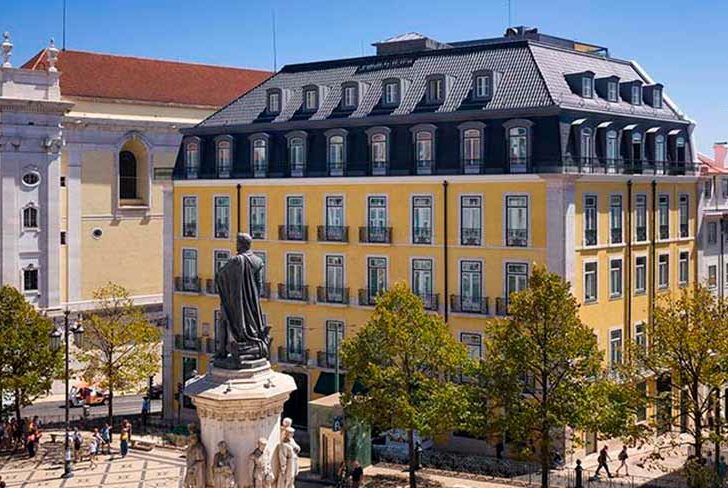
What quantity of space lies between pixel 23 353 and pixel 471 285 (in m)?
18.2

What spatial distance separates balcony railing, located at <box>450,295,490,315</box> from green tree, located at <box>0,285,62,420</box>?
54.6ft

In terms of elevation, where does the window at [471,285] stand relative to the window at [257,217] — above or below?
below

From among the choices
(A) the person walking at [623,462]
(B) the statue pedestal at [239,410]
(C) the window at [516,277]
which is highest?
(C) the window at [516,277]

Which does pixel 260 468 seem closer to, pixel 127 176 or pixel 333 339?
pixel 333 339

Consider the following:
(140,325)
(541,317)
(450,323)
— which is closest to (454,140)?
(450,323)

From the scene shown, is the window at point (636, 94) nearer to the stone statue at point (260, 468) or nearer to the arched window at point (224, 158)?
the arched window at point (224, 158)

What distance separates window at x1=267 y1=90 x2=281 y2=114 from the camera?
165 feet

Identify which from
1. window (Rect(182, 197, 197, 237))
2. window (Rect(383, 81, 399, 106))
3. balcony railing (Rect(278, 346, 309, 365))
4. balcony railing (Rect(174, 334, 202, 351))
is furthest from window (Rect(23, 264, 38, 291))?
window (Rect(383, 81, 399, 106))

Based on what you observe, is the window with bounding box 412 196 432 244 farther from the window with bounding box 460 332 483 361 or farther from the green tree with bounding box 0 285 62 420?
the green tree with bounding box 0 285 62 420

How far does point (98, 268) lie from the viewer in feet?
225

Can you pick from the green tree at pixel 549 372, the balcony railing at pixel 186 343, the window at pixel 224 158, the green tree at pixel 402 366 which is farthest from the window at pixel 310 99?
the green tree at pixel 549 372

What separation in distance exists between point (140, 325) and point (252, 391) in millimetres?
30843

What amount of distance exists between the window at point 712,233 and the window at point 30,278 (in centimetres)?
3803

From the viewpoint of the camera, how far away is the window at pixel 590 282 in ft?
138
